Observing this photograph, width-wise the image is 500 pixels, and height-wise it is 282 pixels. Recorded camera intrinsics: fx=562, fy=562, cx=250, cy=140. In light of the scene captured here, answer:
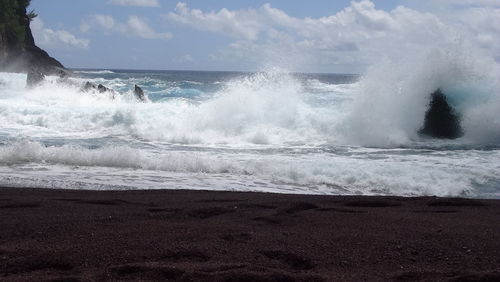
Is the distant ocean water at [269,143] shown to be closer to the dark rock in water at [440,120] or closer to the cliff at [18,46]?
the dark rock in water at [440,120]

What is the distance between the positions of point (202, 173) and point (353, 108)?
8312 millimetres

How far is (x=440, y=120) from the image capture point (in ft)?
55.4

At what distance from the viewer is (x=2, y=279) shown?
3830mm

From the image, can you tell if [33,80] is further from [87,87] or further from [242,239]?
[242,239]

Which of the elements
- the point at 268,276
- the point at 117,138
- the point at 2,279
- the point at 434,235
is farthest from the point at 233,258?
the point at 117,138

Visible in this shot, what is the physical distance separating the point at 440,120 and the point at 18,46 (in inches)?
1855

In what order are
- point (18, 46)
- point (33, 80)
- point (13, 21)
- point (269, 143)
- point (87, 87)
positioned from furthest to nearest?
point (13, 21)
point (18, 46)
point (33, 80)
point (87, 87)
point (269, 143)

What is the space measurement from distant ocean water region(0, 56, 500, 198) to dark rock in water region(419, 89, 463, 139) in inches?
8.9

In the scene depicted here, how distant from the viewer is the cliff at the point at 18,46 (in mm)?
51000

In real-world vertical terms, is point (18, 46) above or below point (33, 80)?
above

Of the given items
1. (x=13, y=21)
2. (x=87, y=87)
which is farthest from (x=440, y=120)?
(x=13, y=21)

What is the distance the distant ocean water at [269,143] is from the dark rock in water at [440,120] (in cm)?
23

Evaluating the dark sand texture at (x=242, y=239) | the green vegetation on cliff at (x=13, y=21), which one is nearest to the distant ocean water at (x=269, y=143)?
the dark sand texture at (x=242, y=239)

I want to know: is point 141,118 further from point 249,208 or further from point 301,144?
point 249,208
